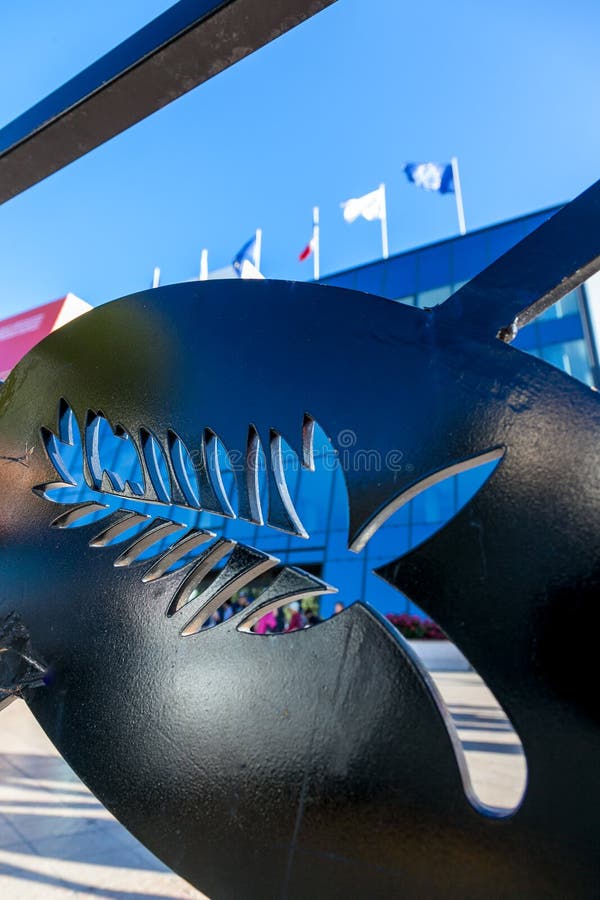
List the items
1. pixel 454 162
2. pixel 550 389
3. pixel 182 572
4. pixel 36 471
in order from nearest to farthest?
pixel 550 389, pixel 182 572, pixel 36 471, pixel 454 162

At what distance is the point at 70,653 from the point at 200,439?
0.88 m

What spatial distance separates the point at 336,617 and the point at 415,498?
1493cm

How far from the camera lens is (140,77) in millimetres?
2363

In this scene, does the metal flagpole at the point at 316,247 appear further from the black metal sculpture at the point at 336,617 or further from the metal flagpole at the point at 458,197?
the black metal sculpture at the point at 336,617

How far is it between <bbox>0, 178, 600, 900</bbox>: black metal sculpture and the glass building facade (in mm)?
11199

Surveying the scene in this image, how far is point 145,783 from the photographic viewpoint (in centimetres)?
169

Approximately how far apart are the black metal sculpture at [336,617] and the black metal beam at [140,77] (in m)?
0.98

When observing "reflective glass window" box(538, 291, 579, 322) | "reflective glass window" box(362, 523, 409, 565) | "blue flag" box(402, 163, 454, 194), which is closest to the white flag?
"blue flag" box(402, 163, 454, 194)

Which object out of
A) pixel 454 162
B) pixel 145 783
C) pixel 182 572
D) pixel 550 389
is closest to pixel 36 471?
pixel 182 572

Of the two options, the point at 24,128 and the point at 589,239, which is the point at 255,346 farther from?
the point at 24,128

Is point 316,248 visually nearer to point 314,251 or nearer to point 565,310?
point 314,251

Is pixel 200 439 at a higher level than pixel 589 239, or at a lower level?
lower

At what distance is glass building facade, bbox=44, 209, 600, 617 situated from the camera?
617 inches

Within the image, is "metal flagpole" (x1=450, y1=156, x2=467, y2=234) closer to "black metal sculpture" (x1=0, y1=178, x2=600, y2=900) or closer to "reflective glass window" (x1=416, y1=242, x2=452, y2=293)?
"reflective glass window" (x1=416, y1=242, x2=452, y2=293)
